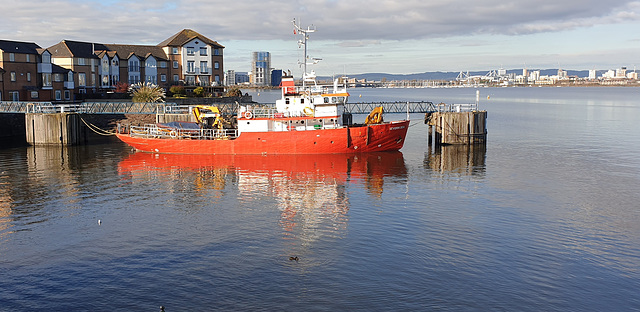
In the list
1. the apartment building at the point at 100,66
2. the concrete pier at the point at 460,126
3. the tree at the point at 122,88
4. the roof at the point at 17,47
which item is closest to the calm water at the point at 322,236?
the concrete pier at the point at 460,126

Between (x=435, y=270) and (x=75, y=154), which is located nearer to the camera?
(x=435, y=270)

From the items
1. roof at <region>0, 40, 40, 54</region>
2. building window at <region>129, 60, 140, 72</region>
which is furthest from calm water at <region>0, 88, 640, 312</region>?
building window at <region>129, 60, 140, 72</region>

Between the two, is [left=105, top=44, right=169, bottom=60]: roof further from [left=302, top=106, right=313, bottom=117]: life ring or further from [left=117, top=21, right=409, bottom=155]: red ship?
[left=302, top=106, right=313, bottom=117]: life ring

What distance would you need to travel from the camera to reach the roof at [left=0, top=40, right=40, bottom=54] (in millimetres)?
67250

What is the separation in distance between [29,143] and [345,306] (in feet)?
160

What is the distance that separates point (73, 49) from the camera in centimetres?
7975

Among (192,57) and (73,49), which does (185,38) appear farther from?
(73,49)

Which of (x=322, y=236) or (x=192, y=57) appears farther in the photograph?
(x=192, y=57)

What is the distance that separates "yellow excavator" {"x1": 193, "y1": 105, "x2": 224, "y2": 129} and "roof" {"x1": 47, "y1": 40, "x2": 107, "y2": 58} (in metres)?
37.6

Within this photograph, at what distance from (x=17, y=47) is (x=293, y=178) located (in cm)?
5205

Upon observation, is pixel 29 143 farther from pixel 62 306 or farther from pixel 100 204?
pixel 62 306

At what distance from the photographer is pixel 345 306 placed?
1689cm

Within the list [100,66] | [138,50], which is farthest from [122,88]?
[138,50]

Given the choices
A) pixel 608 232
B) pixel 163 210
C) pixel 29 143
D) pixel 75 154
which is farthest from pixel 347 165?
pixel 29 143
